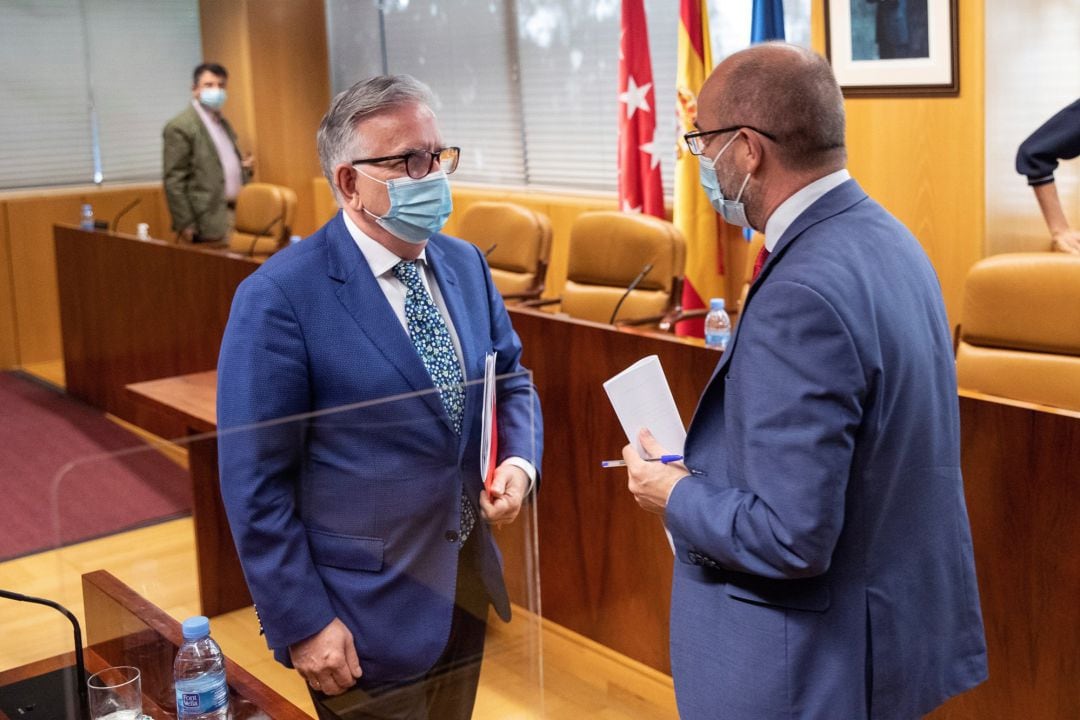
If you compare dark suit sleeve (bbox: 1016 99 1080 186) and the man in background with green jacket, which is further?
the man in background with green jacket

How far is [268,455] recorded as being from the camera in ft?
4.50

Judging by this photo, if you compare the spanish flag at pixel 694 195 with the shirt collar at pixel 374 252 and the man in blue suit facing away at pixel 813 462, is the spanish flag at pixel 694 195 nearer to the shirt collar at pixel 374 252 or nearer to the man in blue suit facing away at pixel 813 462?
the shirt collar at pixel 374 252

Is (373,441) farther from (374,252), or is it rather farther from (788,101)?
(788,101)

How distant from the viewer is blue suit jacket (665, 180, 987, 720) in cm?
146

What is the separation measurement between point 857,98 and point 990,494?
273cm

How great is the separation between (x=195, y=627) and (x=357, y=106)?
87 centimetres

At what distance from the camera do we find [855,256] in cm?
152

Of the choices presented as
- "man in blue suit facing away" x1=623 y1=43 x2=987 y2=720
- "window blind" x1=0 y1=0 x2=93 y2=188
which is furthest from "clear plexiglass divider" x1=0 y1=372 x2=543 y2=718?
"window blind" x1=0 y1=0 x2=93 y2=188

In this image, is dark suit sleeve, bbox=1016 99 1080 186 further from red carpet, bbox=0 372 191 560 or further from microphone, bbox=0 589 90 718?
microphone, bbox=0 589 90 718

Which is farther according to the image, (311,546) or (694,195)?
(694,195)

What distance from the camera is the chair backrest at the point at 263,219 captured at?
637 cm

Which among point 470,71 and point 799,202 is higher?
point 470,71

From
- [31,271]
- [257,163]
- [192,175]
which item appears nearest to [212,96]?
[192,175]

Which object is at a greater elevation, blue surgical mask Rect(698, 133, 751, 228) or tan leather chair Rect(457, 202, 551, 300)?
blue surgical mask Rect(698, 133, 751, 228)
